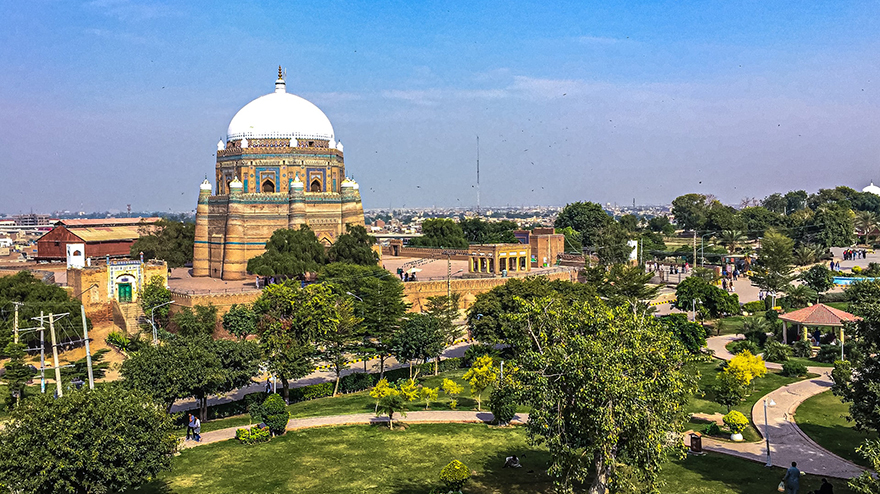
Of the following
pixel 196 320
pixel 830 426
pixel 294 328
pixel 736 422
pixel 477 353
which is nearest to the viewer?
pixel 736 422

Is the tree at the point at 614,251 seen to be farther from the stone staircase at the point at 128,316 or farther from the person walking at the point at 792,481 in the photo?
the person walking at the point at 792,481

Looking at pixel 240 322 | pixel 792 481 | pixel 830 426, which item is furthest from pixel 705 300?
pixel 240 322

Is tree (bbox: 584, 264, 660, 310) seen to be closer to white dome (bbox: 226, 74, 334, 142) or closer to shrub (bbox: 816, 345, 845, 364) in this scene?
shrub (bbox: 816, 345, 845, 364)

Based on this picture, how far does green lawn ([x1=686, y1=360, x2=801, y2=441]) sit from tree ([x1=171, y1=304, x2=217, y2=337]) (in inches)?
983

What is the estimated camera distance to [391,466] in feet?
71.6

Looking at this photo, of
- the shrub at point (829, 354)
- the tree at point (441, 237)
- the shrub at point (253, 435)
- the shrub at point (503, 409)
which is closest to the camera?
the shrub at point (503, 409)

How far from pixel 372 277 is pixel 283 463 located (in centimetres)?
1945

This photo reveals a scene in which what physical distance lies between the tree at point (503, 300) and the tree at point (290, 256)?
44.9 ft

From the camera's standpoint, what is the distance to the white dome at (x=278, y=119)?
185ft

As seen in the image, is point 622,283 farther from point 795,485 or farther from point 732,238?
point 732,238

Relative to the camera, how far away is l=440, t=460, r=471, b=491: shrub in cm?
1895

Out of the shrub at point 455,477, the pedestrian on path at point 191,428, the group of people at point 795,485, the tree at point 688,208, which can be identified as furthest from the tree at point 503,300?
the tree at point 688,208

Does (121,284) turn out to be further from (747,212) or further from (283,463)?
(747,212)

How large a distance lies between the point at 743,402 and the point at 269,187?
128 feet
